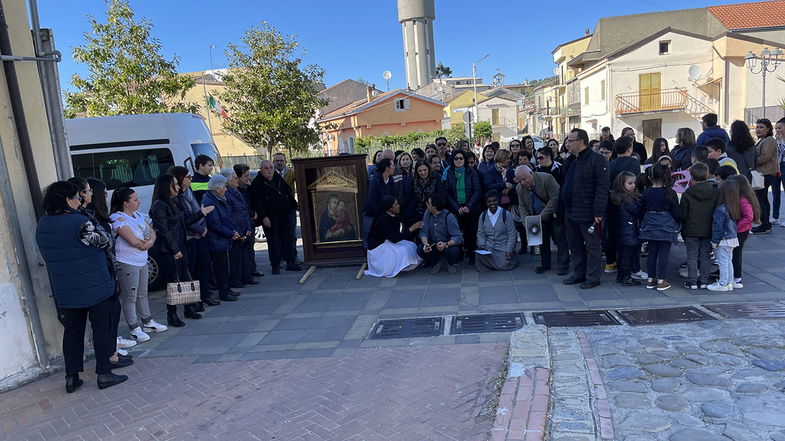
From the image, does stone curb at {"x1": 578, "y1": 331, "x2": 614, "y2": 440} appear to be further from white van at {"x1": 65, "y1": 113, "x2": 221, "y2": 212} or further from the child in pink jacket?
white van at {"x1": 65, "y1": 113, "x2": 221, "y2": 212}

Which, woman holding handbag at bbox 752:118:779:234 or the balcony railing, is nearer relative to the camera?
woman holding handbag at bbox 752:118:779:234

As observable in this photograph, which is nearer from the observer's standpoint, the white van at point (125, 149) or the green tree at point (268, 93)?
the white van at point (125, 149)

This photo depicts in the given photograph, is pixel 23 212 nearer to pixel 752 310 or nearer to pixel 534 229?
pixel 534 229

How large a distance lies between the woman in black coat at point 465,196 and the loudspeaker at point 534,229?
98 cm

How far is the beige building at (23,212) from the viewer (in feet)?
16.2

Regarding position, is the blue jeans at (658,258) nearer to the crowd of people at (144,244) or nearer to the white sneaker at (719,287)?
the white sneaker at (719,287)

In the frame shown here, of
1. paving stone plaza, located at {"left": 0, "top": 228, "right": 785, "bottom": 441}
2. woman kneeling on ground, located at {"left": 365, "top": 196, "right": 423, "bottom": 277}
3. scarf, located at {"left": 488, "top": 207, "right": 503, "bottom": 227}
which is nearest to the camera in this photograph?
paving stone plaza, located at {"left": 0, "top": 228, "right": 785, "bottom": 441}

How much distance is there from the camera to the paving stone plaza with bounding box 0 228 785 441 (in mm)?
3666

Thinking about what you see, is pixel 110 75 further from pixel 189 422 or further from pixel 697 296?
pixel 697 296

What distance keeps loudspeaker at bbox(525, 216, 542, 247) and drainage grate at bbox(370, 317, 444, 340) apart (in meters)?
2.15

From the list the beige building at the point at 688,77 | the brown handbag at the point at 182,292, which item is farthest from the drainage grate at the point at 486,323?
the beige building at the point at 688,77

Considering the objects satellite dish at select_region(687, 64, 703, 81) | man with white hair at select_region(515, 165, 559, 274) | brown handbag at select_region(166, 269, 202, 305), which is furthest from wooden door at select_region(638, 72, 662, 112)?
brown handbag at select_region(166, 269, 202, 305)

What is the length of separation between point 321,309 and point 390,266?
1.62m

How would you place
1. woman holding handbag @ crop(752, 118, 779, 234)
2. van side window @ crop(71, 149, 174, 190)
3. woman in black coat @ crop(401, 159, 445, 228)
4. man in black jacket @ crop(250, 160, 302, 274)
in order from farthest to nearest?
van side window @ crop(71, 149, 174, 190) < woman holding handbag @ crop(752, 118, 779, 234) < man in black jacket @ crop(250, 160, 302, 274) < woman in black coat @ crop(401, 159, 445, 228)
